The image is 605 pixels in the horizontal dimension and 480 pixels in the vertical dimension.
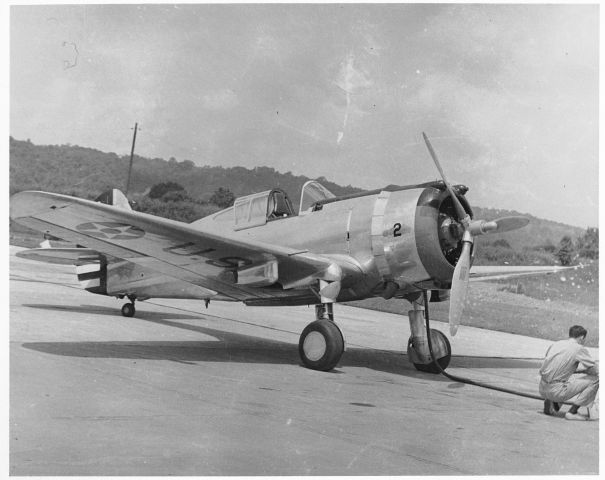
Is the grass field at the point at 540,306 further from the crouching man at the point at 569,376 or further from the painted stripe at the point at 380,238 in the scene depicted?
the crouching man at the point at 569,376

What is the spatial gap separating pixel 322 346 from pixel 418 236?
1762 mm

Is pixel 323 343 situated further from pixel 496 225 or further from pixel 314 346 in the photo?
pixel 496 225

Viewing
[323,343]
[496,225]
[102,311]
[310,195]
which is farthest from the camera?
[102,311]

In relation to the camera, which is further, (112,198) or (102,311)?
(102,311)

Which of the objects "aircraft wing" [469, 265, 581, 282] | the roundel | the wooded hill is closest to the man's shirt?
"aircraft wing" [469, 265, 581, 282]

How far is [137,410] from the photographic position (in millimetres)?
4875

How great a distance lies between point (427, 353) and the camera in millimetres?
8156

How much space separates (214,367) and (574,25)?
22.1 ft

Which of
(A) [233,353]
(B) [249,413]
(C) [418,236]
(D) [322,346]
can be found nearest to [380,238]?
(C) [418,236]

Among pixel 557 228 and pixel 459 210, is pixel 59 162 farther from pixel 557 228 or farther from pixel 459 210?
pixel 459 210

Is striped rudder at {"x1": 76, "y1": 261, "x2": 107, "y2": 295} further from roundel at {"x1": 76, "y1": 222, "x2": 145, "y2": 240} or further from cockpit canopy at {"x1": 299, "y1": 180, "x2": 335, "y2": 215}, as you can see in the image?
cockpit canopy at {"x1": 299, "y1": 180, "x2": 335, "y2": 215}

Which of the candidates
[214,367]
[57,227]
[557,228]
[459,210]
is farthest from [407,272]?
[557,228]

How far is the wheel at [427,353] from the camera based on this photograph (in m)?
8.16

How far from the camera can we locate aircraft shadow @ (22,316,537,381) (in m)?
7.50
